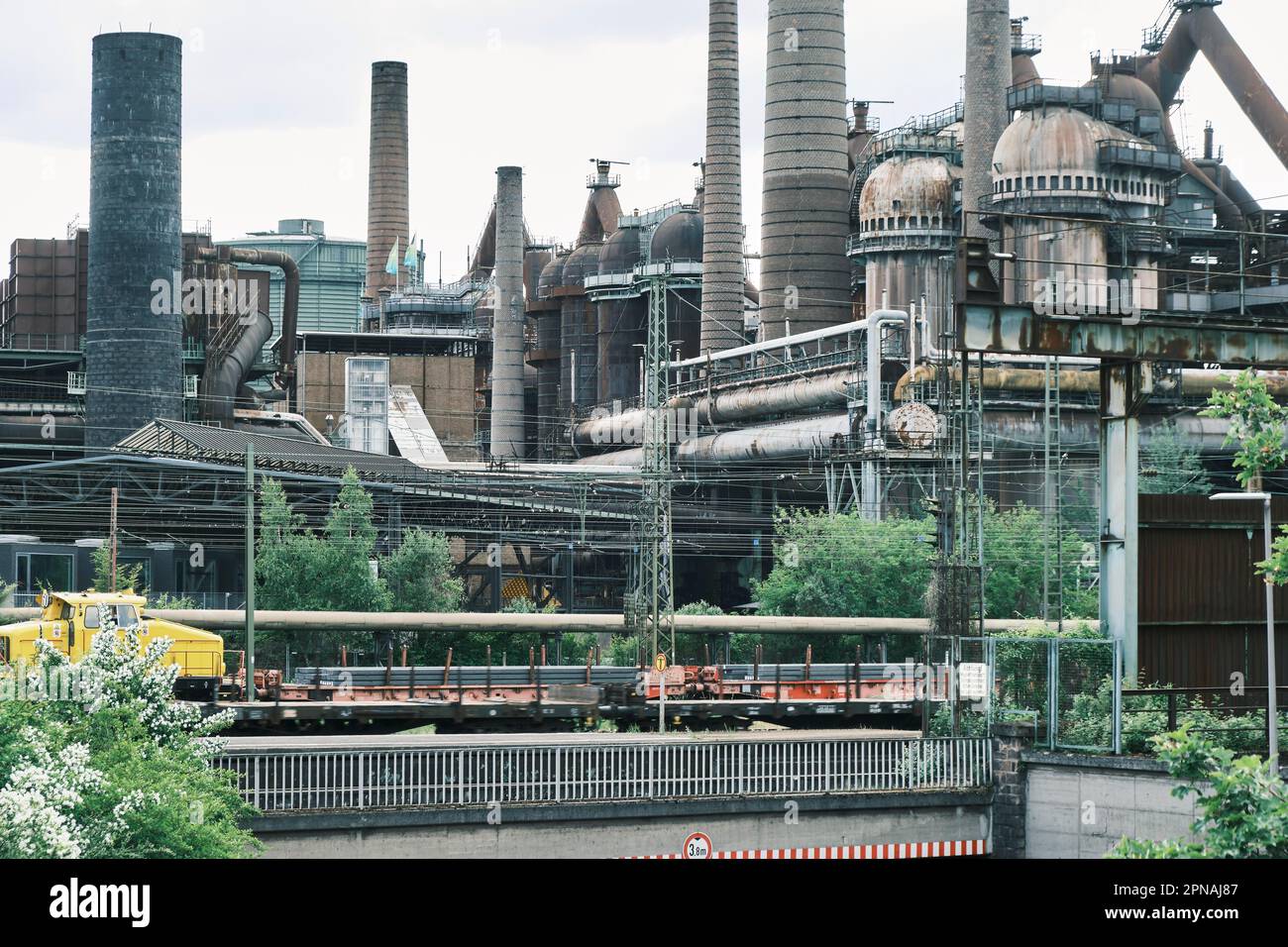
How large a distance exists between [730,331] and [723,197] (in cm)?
612

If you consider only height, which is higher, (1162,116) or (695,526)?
(1162,116)

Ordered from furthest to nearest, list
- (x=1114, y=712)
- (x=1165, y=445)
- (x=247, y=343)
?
(x=247, y=343) → (x=1165, y=445) → (x=1114, y=712)

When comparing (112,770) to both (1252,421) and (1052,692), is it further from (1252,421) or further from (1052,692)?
(1052,692)

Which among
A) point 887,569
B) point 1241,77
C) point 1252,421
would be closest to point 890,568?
point 887,569

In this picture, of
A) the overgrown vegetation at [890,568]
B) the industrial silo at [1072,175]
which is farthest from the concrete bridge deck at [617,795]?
the industrial silo at [1072,175]

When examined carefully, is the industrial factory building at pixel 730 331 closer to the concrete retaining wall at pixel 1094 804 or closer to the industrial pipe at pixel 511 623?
the industrial pipe at pixel 511 623

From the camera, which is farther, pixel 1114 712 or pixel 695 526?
pixel 695 526

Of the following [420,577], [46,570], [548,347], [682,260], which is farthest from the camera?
[548,347]

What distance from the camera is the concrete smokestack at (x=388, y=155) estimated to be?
10756 cm

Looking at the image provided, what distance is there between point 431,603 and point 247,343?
→ 2829 cm

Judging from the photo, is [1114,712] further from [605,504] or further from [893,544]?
[605,504]

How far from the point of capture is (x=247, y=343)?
3386 inches

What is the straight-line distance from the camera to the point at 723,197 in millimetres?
82312
